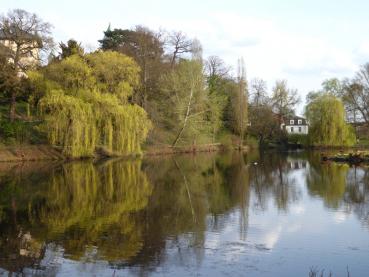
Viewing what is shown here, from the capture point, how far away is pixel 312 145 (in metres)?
69.2

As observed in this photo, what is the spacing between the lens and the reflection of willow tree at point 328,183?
21.7m

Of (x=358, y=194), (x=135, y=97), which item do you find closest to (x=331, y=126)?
(x=135, y=97)

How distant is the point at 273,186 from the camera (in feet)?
86.7

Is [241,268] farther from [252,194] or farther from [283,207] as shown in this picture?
[252,194]

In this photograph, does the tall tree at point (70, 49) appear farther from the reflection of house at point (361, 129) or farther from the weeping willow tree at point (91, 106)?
the reflection of house at point (361, 129)

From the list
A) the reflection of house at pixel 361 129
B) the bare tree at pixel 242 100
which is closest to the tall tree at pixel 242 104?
the bare tree at pixel 242 100

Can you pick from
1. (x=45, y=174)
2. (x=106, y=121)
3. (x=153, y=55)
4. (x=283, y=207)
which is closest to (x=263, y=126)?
(x=153, y=55)

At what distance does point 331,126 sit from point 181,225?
52.6m

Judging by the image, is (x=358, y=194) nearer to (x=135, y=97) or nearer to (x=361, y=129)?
(x=135, y=97)

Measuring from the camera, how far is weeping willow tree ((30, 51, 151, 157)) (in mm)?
38000

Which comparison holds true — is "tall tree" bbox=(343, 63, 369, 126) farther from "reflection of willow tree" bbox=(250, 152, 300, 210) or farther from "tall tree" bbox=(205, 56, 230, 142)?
"reflection of willow tree" bbox=(250, 152, 300, 210)

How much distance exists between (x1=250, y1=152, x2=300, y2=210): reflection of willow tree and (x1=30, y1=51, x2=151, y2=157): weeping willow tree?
37.8 ft

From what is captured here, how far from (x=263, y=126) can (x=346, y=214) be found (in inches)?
2222

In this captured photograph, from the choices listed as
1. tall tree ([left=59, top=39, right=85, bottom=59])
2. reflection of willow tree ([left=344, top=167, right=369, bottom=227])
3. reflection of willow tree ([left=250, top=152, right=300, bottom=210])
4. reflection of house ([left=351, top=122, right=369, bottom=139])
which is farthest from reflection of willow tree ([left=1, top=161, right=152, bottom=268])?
reflection of house ([left=351, top=122, right=369, bottom=139])
